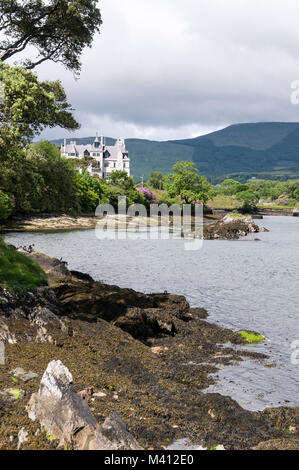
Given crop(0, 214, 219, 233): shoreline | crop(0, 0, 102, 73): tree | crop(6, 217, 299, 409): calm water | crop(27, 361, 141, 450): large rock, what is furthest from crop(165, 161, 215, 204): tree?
crop(27, 361, 141, 450): large rock

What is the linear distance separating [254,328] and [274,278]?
1554 cm

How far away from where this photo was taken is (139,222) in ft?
331

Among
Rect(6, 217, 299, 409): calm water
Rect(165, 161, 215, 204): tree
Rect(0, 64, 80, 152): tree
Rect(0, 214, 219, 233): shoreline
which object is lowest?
Rect(6, 217, 299, 409): calm water

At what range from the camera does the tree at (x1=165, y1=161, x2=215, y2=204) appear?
135 metres

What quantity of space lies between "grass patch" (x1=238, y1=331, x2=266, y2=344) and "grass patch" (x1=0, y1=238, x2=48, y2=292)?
8.27 meters

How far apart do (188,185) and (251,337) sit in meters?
122

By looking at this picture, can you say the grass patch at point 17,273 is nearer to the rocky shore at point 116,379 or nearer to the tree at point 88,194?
the rocky shore at point 116,379

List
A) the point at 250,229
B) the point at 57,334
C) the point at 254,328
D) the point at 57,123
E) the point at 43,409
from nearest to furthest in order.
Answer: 1. the point at 43,409
2. the point at 57,334
3. the point at 57,123
4. the point at 254,328
5. the point at 250,229

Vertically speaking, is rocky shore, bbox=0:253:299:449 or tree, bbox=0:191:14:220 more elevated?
tree, bbox=0:191:14:220

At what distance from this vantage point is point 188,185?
13675cm

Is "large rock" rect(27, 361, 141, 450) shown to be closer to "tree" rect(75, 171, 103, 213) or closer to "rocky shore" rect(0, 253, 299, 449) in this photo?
"rocky shore" rect(0, 253, 299, 449)

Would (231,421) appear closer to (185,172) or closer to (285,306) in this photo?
(285,306)

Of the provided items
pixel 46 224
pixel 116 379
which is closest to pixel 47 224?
pixel 46 224

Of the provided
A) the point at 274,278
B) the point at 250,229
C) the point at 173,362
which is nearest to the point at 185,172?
the point at 250,229
